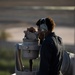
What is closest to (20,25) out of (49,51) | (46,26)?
(46,26)

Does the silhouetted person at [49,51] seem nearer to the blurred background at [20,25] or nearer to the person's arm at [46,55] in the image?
the person's arm at [46,55]

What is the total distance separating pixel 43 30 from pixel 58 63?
14.4 inches

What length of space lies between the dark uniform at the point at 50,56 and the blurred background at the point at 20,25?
454cm

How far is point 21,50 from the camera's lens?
432cm

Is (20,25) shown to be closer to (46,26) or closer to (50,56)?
(46,26)

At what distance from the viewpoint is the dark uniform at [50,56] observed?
392 cm

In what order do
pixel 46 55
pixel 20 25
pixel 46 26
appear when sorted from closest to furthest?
pixel 46 55, pixel 46 26, pixel 20 25

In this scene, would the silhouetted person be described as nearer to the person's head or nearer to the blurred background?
the person's head

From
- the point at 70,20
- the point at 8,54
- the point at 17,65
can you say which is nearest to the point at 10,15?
the point at 70,20

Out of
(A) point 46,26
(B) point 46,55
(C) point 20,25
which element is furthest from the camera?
(C) point 20,25

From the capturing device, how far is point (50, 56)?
3.92 metres

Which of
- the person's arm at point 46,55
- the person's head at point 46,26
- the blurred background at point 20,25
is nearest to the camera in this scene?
the person's arm at point 46,55

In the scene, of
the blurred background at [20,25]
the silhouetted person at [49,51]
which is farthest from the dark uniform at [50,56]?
the blurred background at [20,25]

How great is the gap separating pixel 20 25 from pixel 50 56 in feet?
54.0
